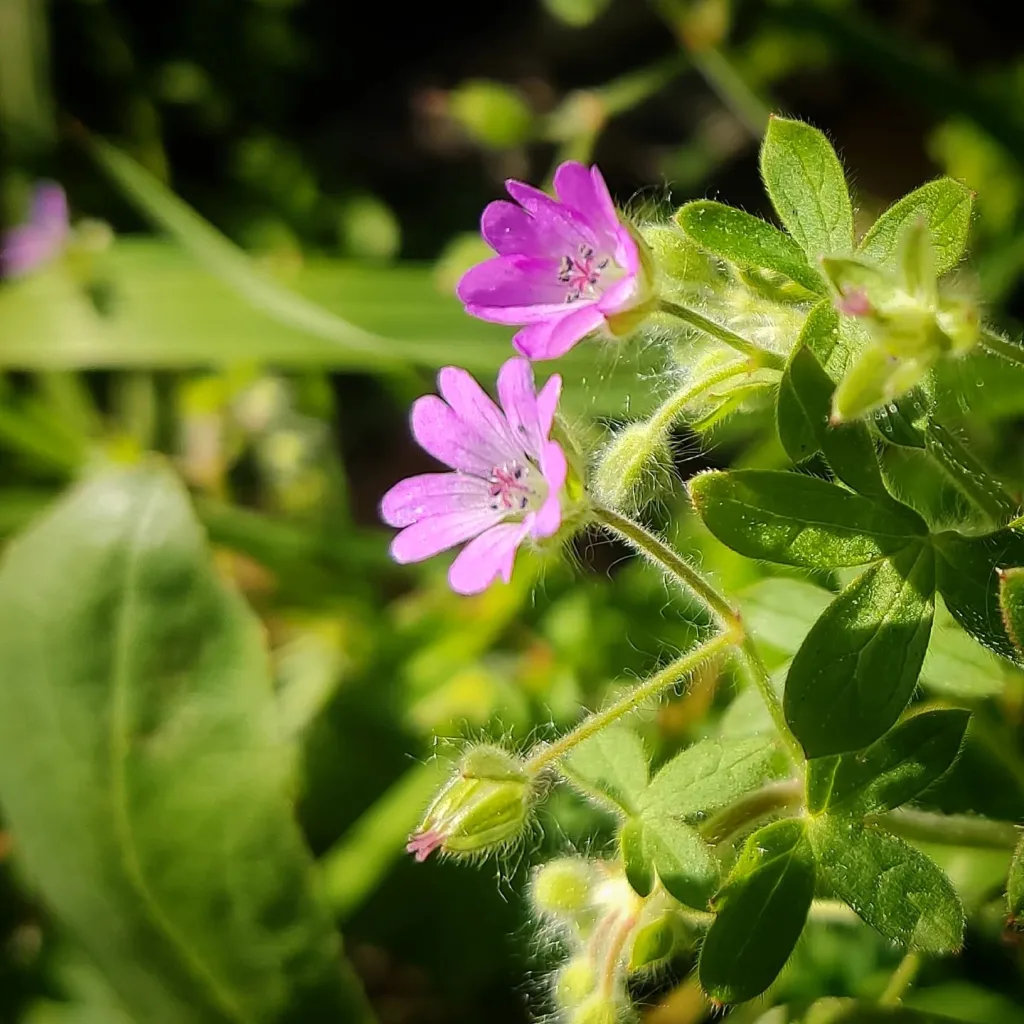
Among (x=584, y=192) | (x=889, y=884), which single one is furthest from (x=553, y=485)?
(x=889, y=884)

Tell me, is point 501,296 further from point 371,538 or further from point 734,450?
point 734,450

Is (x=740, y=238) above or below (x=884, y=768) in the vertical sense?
above

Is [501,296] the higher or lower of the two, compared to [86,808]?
higher

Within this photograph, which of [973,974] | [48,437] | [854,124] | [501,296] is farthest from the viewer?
[854,124]

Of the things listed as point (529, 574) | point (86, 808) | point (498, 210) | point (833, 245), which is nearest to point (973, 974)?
point (529, 574)

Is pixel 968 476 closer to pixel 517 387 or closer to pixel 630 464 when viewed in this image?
pixel 630 464

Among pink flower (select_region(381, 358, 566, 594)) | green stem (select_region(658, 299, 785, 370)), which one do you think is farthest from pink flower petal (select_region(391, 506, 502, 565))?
green stem (select_region(658, 299, 785, 370))
